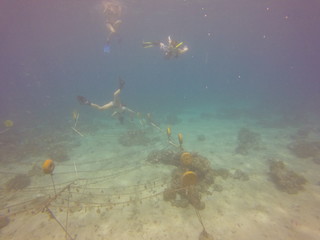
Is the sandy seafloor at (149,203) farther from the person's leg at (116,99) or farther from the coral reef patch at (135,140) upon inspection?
the person's leg at (116,99)

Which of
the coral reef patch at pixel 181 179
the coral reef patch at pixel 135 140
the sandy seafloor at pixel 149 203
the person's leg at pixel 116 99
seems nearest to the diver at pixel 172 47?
the person's leg at pixel 116 99

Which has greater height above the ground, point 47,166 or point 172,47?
point 172,47

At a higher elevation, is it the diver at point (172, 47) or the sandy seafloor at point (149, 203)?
the diver at point (172, 47)

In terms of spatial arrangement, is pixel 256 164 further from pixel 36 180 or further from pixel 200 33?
pixel 200 33

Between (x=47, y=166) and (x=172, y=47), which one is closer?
(x=47, y=166)

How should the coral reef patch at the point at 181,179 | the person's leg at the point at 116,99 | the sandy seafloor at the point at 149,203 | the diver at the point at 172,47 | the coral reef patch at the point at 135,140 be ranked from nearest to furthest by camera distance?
1. the sandy seafloor at the point at 149,203
2. the coral reef patch at the point at 181,179
3. the diver at the point at 172,47
4. the person's leg at the point at 116,99
5. the coral reef patch at the point at 135,140

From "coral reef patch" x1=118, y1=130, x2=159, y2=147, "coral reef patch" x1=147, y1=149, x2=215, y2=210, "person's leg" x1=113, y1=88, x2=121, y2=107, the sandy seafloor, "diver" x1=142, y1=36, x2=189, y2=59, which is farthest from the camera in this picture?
"coral reef patch" x1=118, y1=130, x2=159, y2=147

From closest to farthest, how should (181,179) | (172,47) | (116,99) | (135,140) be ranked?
(181,179)
(172,47)
(116,99)
(135,140)

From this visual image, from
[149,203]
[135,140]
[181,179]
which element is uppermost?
[135,140]

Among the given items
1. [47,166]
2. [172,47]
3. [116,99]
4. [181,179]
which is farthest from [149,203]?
[172,47]

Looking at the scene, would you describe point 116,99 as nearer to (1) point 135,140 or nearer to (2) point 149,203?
(1) point 135,140

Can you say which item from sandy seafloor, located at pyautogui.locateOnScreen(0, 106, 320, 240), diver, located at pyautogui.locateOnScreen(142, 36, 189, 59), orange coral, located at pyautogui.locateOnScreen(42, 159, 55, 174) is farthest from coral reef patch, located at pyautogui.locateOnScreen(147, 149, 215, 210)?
diver, located at pyautogui.locateOnScreen(142, 36, 189, 59)

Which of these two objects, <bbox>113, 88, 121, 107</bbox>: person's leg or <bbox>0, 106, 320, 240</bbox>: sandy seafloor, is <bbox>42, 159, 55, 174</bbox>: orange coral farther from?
<bbox>113, 88, 121, 107</bbox>: person's leg

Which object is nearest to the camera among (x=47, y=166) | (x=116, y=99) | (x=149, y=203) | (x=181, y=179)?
(x=47, y=166)
